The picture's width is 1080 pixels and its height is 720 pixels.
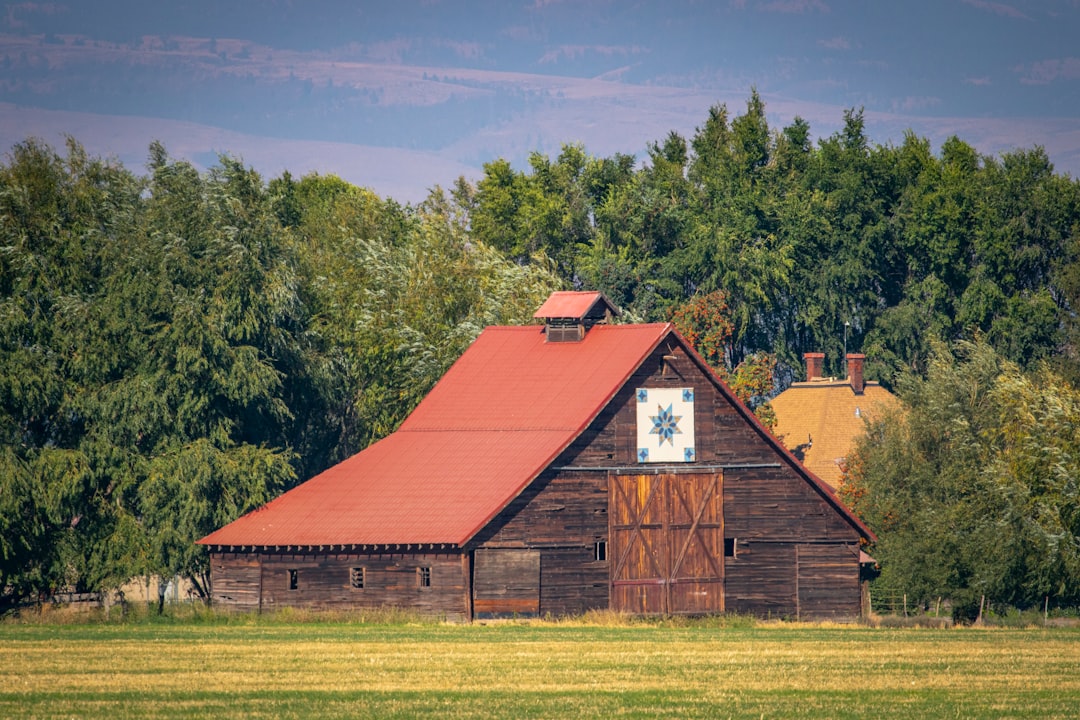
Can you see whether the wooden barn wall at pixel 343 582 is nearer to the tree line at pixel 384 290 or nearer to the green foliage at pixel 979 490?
the tree line at pixel 384 290

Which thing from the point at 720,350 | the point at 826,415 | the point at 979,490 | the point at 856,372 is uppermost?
the point at 720,350

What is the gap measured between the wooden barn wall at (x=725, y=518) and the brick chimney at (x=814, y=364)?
111 ft

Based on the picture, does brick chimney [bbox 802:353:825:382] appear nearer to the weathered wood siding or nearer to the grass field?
the weathered wood siding

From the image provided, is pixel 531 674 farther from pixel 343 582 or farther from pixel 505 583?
pixel 343 582

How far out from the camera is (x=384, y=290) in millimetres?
73875

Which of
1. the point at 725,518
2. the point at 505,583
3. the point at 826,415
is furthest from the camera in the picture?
the point at 826,415

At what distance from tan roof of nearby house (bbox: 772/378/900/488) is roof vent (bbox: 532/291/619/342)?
22240 mm

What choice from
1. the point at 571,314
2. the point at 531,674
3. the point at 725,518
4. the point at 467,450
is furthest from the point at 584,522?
the point at 531,674

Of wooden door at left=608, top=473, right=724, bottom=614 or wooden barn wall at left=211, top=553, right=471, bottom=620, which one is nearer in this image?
wooden barn wall at left=211, top=553, right=471, bottom=620

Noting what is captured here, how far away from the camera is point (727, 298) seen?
92.9 m

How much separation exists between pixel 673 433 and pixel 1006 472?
10629 millimetres

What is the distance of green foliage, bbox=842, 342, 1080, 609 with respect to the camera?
5388 cm

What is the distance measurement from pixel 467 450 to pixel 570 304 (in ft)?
22.8

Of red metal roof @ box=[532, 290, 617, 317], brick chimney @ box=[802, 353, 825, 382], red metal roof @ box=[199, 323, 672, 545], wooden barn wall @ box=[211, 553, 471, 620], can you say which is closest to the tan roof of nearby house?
brick chimney @ box=[802, 353, 825, 382]
